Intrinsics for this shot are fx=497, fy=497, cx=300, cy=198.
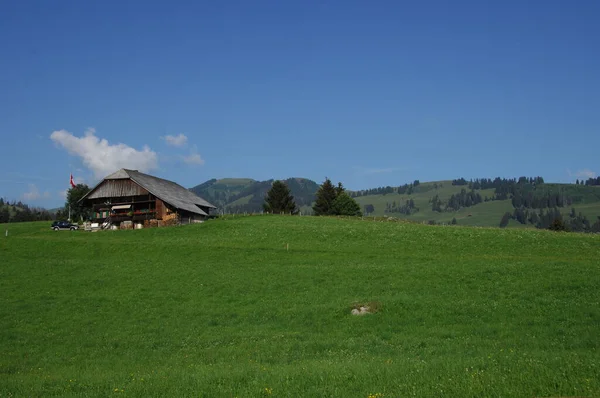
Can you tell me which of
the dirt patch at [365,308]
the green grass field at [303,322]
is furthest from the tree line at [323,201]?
the dirt patch at [365,308]

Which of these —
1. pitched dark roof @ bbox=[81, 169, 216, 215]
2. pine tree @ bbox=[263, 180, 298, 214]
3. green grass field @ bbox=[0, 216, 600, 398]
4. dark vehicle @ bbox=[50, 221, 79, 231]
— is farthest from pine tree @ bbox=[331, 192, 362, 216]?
green grass field @ bbox=[0, 216, 600, 398]

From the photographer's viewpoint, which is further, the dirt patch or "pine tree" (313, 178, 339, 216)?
"pine tree" (313, 178, 339, 216)

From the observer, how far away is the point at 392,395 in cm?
1095

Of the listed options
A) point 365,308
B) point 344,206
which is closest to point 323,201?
point 344,206

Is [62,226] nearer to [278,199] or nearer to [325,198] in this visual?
[278,199]

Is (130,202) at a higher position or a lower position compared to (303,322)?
higher

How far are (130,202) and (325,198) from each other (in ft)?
160

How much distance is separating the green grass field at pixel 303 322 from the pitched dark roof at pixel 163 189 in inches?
1243

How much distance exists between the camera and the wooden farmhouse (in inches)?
3351

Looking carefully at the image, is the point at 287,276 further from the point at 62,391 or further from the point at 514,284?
the point at 62,391

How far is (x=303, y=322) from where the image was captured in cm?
2544

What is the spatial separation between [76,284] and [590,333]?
34.0 meters

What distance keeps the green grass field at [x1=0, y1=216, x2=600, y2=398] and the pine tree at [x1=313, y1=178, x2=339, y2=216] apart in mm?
64381

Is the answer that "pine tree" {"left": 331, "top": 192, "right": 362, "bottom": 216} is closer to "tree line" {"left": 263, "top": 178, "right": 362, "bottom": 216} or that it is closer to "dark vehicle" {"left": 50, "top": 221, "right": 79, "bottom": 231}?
"tree line" {"left": 263, "top": 178, "right": 362, "bottom": 216}
